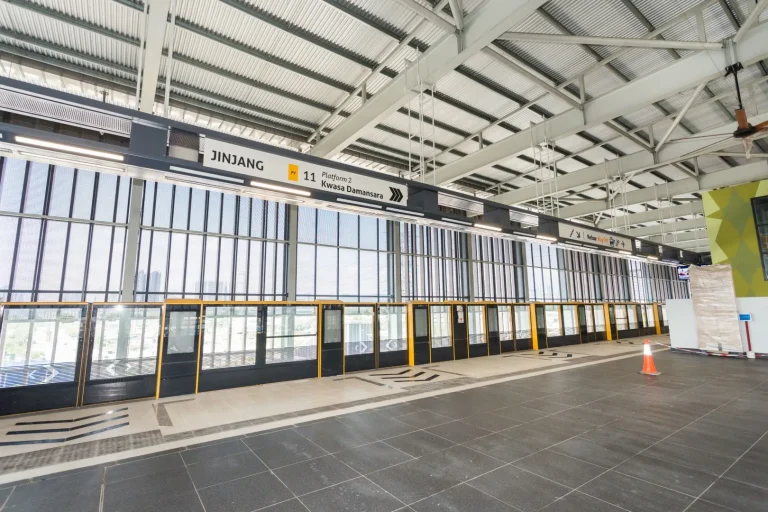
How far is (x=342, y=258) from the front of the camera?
1592 centimetres

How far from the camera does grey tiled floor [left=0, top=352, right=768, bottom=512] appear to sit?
120 inches

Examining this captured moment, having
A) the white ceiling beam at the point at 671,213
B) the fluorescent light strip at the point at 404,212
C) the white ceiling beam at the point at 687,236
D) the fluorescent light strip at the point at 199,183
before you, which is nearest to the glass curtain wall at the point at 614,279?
the white ceiling beam at the point at 687,236

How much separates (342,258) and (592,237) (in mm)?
9884

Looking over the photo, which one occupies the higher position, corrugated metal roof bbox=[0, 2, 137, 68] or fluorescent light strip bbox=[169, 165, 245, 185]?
corrugated metal roof bbox=[0, 2, 137, 68]

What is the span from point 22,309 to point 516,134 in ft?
38.3

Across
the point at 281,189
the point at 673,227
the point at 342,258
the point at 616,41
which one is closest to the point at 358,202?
the point at 281,189

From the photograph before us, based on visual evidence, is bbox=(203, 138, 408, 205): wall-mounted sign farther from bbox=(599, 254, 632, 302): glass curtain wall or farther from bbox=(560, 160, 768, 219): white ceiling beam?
bbox=(599, 254, 632, 302): glass curtain wall

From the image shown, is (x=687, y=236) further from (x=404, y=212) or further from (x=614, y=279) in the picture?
(x=404, y=212)

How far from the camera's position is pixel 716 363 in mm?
10109

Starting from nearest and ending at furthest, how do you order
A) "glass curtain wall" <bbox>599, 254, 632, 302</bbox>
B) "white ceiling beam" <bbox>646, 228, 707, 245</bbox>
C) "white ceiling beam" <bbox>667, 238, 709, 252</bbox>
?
"white ceiling beam" <bbox>646, 228, 707, 245</bbox> < "white ceiling beam" <bbox>667, 238, 709, 252</bbox> < "glass curtain wall" <bbox>599, 254, 632, 302</bbox>

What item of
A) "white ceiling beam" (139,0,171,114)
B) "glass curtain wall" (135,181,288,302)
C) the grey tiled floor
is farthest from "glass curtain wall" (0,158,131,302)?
the grey tiled floor

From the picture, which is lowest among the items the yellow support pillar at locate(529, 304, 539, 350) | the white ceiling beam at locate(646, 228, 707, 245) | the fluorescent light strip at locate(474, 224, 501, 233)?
the yellow support pillar at locate(529, 304, 539, 350)

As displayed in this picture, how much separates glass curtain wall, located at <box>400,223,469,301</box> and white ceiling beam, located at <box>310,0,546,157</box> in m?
9.53

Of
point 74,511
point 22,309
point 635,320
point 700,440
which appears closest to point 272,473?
point 74,511
